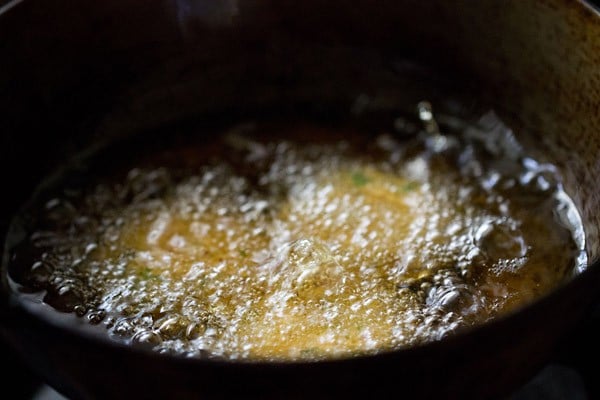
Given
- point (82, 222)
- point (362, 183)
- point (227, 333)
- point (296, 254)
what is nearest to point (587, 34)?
point (362, 183)

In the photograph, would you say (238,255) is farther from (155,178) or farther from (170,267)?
(155,178)

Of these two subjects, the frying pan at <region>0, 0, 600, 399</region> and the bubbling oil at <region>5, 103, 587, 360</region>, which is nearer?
the bubbling oil at <region>5, 103, 587, 360</region>

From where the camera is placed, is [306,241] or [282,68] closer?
[306,241]

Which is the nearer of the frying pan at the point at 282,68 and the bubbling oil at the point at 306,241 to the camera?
the bubbling oil at the point at 306,241
